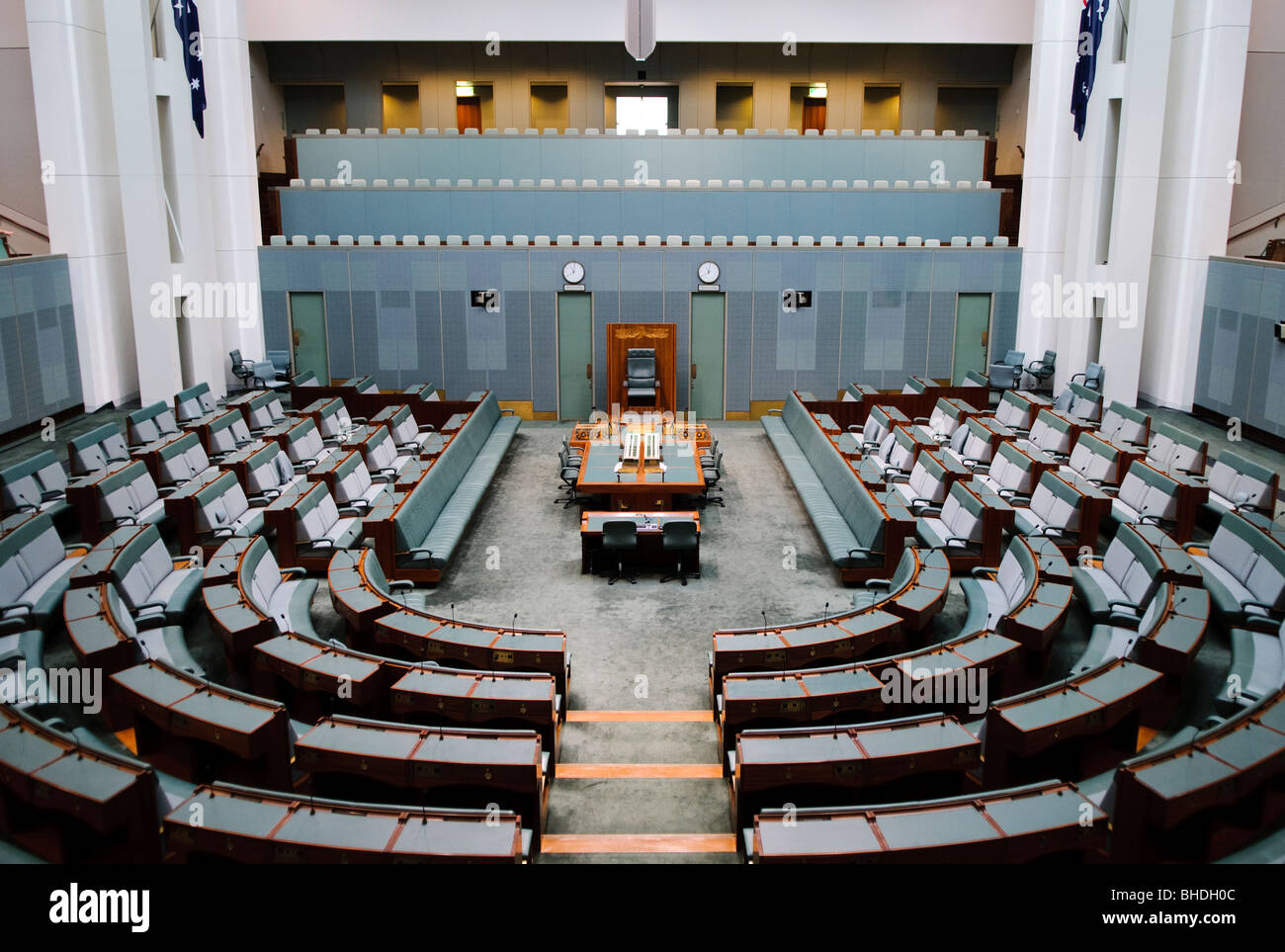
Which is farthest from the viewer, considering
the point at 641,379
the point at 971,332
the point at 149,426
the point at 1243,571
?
the point at 971,332

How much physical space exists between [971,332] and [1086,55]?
4.84 meters

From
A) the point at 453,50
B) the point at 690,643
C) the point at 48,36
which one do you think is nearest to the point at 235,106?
the point at 48,36

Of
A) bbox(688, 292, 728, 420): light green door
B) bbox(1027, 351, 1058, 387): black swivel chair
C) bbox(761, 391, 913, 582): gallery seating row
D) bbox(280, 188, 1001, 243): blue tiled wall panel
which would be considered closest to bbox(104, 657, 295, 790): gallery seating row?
bbox(761, 391, 913, 582): gallery seating row

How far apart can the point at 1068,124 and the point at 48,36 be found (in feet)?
54.0

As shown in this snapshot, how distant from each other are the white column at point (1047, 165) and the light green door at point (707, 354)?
18.1ft

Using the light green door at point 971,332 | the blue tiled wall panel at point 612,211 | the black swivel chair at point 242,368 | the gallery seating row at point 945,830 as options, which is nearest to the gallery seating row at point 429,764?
the gallery seating row at point 945,830

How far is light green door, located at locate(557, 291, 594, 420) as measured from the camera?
18078mm

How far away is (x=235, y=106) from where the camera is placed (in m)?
17.6

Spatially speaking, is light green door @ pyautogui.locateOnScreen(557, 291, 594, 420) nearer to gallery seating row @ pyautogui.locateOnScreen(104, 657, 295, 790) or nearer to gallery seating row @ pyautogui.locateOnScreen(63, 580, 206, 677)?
gallery seating row @ pyautogui.locateOnScreen(63, 580, 206, 677)

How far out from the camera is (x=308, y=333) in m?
18.4

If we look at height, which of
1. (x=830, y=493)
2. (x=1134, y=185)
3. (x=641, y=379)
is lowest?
(x=830, y=493)

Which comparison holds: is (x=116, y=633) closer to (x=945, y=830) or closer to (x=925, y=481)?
(x=945, y=830)

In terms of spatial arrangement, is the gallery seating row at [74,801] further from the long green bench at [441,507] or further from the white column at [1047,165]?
the white column at [1047,165]

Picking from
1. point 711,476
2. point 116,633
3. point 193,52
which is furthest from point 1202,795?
point 193,52
